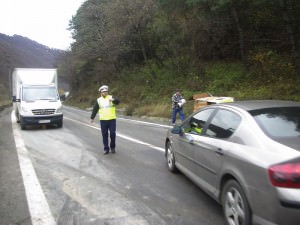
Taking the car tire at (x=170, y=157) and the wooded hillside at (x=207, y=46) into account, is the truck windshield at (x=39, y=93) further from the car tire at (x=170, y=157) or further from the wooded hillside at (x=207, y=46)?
the car tire at (x=170, y=157)

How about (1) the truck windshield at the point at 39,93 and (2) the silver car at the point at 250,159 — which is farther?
(1) the truck windshield at the point at 39,93

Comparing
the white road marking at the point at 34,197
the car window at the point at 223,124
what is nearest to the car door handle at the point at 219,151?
the car window at the point at 223,124

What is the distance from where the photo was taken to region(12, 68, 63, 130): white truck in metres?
17.0

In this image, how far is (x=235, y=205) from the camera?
4.23m

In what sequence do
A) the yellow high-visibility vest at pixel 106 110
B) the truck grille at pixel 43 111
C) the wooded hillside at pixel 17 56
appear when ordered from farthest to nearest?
the wooded hillside at pixel 17 56 < the truck grille at pixel 43 111 < the yellow high-visibility vest at pixel 106 110

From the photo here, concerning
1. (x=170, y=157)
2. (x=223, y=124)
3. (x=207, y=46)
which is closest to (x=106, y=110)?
(x=170, y=157)

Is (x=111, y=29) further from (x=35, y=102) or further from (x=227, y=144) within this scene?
(x=227, y=144)

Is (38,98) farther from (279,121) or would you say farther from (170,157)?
(279,121)

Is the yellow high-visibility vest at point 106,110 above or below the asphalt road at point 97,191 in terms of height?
above

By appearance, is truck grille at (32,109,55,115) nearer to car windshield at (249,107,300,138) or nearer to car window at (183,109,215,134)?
car window at (183,109,215,134)

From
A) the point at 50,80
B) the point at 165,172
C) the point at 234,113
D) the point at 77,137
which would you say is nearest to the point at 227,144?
the point at 234,113

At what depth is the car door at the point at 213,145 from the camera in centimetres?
464

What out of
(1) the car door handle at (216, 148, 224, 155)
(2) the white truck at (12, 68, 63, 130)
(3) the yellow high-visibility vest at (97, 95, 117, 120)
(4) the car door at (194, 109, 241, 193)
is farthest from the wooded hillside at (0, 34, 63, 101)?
(1) the car door handle at (216, 148, 224, 155)

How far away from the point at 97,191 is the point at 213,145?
2.30 meters
